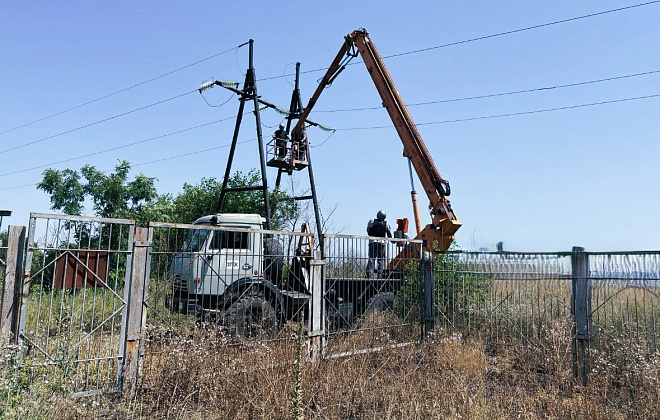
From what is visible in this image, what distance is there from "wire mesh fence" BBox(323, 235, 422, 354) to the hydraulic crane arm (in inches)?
62.6

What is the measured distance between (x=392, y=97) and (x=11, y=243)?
9.98 m

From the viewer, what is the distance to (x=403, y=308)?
952 cm

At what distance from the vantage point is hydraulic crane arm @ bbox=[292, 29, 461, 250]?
11.4 meters

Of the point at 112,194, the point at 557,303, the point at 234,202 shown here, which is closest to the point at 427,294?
the point at 557,303

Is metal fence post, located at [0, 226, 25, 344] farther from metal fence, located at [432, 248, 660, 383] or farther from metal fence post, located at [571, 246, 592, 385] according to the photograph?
metal fence post, located at [571, 246, 592, 385]

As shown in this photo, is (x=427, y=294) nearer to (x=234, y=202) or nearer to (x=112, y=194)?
(x=234, y=202)

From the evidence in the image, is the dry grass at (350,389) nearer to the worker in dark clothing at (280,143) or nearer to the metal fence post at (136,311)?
the metal fence post at (136,311)

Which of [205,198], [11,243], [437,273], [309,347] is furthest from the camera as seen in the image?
[205,198]

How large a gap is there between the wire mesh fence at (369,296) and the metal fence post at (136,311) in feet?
9.17

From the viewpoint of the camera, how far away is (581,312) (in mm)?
7320

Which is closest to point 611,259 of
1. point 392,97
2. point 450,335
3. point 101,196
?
point 450,335

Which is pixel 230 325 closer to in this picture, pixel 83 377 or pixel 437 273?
pixel 83 377

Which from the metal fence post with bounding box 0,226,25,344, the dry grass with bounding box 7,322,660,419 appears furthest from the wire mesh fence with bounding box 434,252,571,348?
the metal fence post with bounding box 0,226,25,344

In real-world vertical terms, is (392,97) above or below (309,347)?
above
